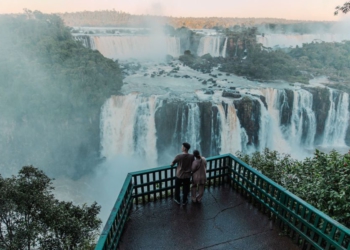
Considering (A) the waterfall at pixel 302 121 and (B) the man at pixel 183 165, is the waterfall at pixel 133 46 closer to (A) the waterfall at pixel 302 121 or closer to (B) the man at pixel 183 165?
(A) the waterfall at pixel 302 121

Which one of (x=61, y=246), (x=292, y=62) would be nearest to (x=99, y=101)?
(x=61, y=246)

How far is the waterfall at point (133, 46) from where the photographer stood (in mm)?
25906

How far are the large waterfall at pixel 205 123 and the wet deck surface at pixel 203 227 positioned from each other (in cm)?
1181

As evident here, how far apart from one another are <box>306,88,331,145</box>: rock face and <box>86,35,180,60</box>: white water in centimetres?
1685

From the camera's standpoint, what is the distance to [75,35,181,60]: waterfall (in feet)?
85.0

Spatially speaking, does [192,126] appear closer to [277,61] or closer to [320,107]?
[320,107]

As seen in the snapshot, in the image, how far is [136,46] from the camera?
96.5 feet

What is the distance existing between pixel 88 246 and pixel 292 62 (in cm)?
2652

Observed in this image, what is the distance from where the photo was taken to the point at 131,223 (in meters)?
4.05

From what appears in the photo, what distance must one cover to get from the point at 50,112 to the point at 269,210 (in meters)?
16.9

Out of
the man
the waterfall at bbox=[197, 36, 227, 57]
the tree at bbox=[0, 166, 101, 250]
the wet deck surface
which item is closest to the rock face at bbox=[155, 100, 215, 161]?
Result: the tree at bbox=[0, 166, 101, 250]

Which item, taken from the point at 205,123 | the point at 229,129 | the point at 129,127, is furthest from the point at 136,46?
the point at 229,129

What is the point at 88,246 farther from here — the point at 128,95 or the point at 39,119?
the point at 39,119

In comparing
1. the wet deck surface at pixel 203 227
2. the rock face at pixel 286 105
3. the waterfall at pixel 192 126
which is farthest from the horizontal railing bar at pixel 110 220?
the rock face at pixel 286 105
